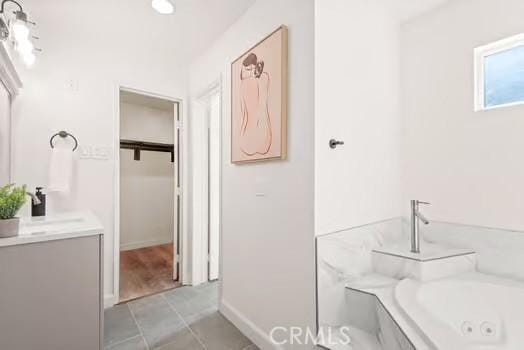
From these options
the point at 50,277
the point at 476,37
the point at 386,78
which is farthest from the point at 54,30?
the point at 476,37

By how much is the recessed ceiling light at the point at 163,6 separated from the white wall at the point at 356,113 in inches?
42.8

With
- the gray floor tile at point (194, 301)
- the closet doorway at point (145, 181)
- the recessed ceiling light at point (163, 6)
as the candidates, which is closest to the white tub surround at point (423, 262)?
the gray floor tile at point (194, 301)

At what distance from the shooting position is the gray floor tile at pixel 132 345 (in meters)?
1.65

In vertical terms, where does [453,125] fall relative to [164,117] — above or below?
below

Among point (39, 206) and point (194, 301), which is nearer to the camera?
point (39, 206)

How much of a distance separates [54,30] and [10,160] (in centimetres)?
111

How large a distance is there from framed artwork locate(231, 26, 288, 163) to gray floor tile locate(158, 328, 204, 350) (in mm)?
1351

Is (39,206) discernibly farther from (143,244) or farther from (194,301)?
(143,244)

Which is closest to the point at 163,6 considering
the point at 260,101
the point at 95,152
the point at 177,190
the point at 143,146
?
the point at 260,101

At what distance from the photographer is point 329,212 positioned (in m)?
1.37

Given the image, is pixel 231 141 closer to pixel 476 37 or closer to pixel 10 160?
pixel 10 160

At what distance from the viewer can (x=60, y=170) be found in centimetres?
194

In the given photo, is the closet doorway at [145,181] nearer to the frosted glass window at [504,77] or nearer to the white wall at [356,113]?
the white wall at [356,113]

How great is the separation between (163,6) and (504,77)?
2366 millimetres
